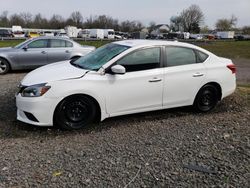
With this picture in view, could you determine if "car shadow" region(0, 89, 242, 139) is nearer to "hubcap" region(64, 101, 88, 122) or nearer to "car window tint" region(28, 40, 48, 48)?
"hubcap" region(64, 101, 88, 122)

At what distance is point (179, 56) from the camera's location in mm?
5543

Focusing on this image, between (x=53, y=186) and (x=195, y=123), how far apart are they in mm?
3016

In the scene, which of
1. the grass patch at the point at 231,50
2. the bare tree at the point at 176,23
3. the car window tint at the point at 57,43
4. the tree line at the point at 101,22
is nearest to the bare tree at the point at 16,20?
the tree line at the point at 101,22

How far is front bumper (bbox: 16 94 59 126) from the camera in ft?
14.6

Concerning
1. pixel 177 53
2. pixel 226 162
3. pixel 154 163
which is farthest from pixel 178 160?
pixel 177 53

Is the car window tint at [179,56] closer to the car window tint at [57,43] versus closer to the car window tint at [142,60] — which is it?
the car window tint at [142,60]

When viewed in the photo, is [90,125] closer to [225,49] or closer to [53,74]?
[53,74]

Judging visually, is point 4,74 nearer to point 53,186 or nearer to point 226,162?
point 53,186

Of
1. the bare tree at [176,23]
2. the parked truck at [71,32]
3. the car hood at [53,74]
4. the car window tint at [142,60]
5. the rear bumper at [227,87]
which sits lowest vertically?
the rear bumper at [227,87]

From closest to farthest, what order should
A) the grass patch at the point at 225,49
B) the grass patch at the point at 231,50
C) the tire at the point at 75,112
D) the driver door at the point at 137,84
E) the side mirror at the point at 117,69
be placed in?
1. the tire at the point at 75,112
2. the side mirror at the point at 117,69
3. the driver door at the point at 137,84
4. the grass patch at the point at 231,50
5. the grass patch at the point at 225,49

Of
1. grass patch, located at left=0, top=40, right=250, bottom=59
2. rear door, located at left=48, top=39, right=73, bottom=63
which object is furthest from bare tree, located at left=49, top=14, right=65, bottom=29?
rear door, located at left=48, top=39, right=73, bottom=63

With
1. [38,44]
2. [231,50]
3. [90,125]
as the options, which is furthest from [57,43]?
[231,50]

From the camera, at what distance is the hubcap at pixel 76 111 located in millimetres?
4656

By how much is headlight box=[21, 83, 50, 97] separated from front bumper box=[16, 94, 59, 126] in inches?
2.6
